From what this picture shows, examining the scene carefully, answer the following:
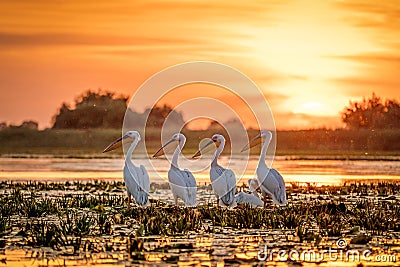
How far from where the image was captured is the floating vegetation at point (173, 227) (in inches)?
392

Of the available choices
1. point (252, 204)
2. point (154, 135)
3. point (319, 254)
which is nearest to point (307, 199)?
point (252, 204)

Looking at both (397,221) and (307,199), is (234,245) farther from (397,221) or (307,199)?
(307,199)

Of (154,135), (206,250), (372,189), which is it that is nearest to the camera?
(206,250)

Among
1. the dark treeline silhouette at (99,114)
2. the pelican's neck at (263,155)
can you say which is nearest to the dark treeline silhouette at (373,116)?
the dark treeline silhouette at (99,114)

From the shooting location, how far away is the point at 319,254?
9727 mm

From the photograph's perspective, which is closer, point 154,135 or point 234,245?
point 234,245

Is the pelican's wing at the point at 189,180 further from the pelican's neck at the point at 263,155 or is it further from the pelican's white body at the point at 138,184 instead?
the pelican's neck at the point at 263,155

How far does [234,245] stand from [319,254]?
1.02m

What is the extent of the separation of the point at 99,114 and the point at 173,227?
208 feet
